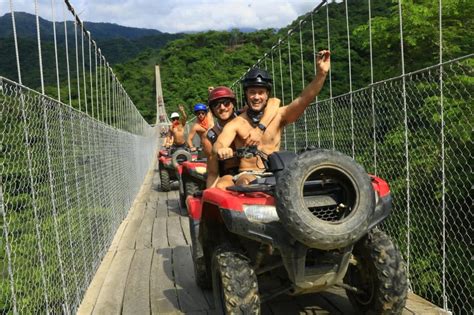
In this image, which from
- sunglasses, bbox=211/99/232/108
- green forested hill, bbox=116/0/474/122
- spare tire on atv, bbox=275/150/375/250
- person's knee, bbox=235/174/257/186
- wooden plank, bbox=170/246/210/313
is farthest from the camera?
green forested hill, bbox=116/0/474/122

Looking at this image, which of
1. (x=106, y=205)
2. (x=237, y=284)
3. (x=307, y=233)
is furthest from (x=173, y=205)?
(x=307, y=233)

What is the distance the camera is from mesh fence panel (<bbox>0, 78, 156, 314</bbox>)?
2.59 m

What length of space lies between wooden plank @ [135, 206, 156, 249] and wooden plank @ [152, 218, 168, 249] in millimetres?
64

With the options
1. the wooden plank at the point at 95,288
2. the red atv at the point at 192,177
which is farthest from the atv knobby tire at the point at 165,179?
the wooden plank at the point at 95,288

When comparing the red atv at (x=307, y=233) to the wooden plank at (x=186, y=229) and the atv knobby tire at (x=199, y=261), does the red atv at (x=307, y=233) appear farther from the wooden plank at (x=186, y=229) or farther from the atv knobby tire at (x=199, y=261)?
the wooden plank at (x=186, y=229)

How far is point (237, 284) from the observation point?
2732 mm

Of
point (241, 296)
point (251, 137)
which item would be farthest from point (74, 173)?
point (241, 296)

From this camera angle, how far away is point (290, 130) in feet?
24.1

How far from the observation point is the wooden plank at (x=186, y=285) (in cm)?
374

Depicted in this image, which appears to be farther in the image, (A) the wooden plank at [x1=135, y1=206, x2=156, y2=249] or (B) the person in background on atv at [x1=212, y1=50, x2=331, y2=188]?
(A) the wooden plank at [x1=135, y1=206, x2=156, y2=249]

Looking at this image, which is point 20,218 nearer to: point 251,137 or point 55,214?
point 55,214

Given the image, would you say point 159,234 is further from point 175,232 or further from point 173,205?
point 173,205

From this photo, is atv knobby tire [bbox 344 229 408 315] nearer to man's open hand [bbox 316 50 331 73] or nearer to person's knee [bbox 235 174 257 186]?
person's knee [bbox 235 174 257 186]

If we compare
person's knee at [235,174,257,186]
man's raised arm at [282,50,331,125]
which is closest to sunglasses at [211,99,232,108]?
man's raised arm at [282,50,331,125]
